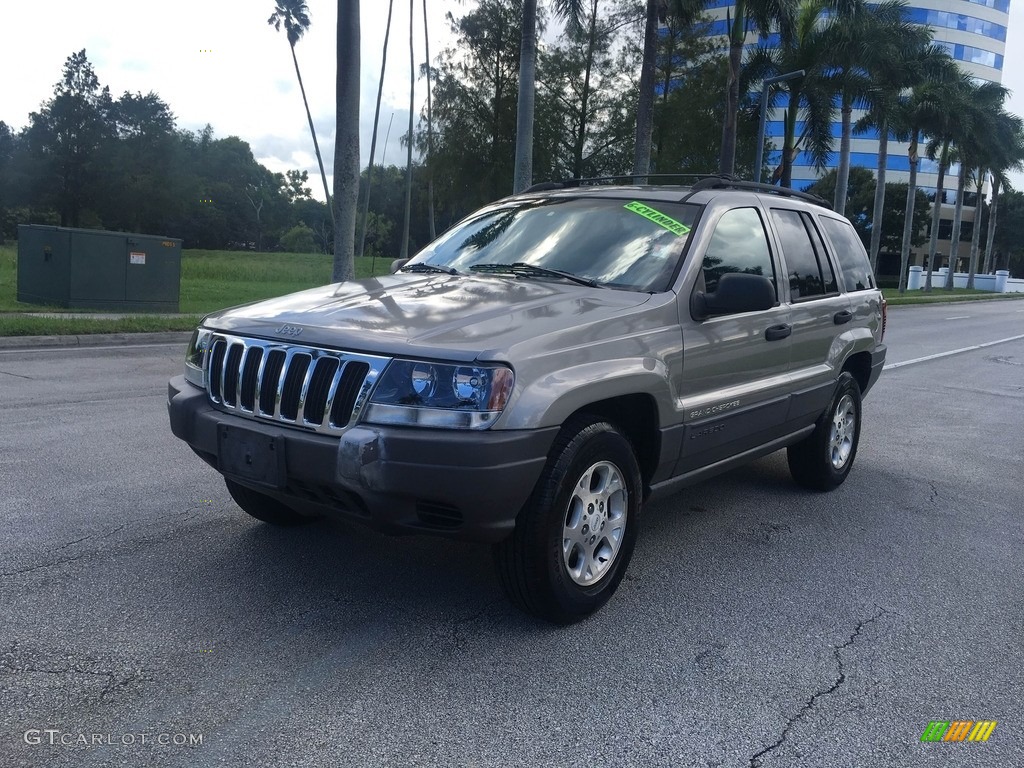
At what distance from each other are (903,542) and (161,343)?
37.2ft

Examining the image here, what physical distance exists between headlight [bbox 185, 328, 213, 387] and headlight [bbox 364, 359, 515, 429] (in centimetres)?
113

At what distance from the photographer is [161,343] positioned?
1352cm

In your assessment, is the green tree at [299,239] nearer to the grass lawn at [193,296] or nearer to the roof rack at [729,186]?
the grass lawn at [193,296]

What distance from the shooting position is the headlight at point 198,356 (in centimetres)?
402

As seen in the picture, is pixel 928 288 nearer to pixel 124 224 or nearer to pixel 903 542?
pixel 903 542

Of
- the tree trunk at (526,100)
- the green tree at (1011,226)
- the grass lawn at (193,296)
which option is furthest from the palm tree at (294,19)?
the green tree at (1011,226)

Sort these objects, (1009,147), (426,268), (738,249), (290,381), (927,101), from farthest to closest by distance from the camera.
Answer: (1009,147), (927,101), (426,268), (738,249), (290,381)

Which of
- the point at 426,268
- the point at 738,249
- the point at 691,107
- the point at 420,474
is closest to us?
the point at 420,474

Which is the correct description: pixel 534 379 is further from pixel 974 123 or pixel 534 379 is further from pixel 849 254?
pixel 974 123

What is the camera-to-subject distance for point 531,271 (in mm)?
4492

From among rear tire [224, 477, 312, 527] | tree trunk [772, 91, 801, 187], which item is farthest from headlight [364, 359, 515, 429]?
tree trunk [772, 91, 801, 187]

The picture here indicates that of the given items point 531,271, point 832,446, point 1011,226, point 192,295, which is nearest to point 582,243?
point 531,271

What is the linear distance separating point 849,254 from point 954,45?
91.3m

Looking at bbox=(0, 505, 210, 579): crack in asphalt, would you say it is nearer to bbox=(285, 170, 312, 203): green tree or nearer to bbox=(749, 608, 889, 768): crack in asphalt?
bbox=(749, 608, 889, 768): crack in asphalt
